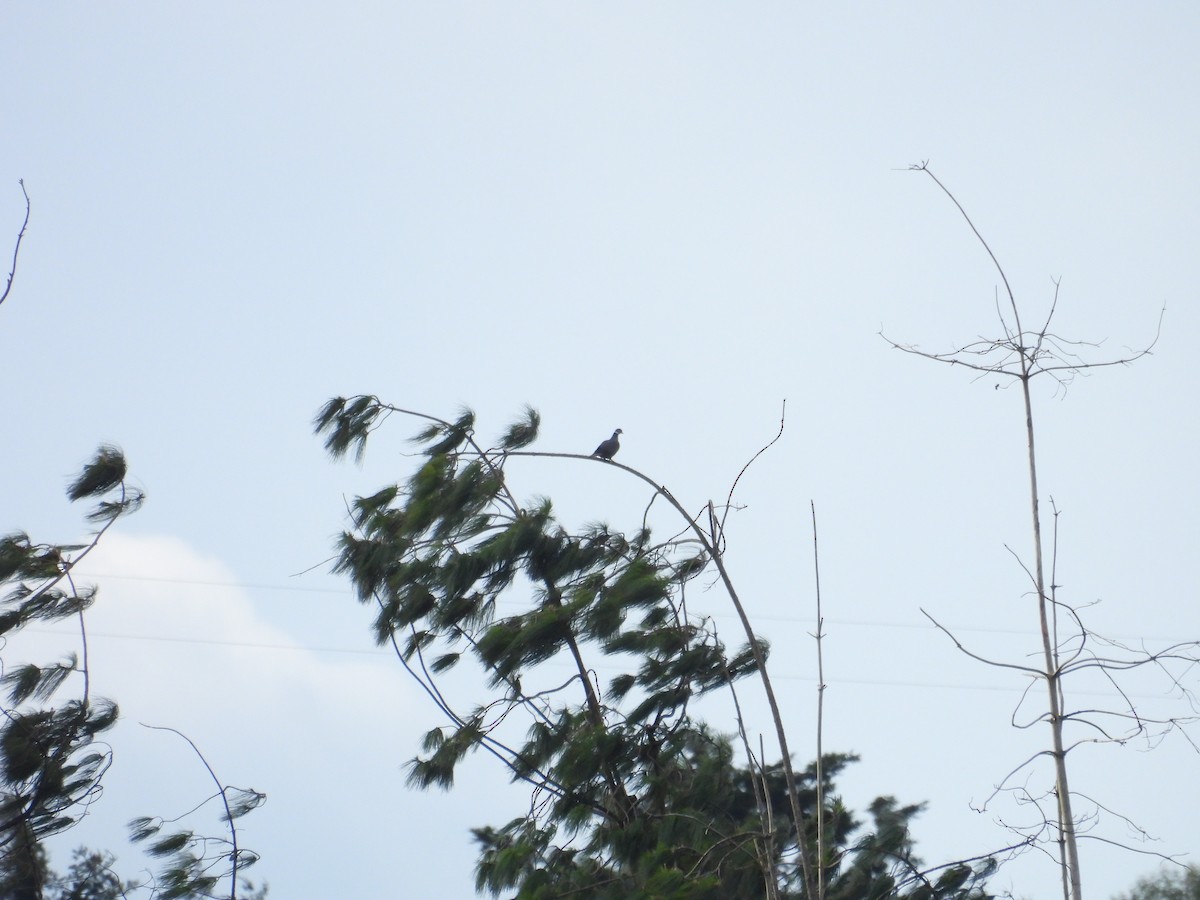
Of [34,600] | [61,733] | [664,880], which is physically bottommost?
[664,880]

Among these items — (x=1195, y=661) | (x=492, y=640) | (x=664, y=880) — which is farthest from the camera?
(x=492, y=640)

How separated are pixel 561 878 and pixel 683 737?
756 mm

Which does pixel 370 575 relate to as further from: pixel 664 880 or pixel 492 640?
pixel 664 880

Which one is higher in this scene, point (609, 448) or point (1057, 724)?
point (609, 448)

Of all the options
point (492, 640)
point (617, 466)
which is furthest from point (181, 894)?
point (617, 466)

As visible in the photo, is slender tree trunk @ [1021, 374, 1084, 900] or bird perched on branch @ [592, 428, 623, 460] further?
bird perched on branch @ [592, 428, 623, 460]

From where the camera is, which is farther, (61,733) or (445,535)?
(61,733)

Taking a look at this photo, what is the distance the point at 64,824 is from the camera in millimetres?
5988

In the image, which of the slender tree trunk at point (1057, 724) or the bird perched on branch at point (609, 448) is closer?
the slender tree trunk at point (1057, 724)

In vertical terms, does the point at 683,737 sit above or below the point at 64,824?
above

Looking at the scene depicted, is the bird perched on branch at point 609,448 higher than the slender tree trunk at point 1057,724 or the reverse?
higher

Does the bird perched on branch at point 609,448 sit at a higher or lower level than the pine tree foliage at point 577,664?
higher

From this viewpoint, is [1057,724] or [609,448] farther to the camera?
[609,448]

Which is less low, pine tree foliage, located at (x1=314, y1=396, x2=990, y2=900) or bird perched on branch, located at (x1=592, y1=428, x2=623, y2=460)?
bird perched on branch, located at (x1=592, y1=428, x2=623, y2=460)
